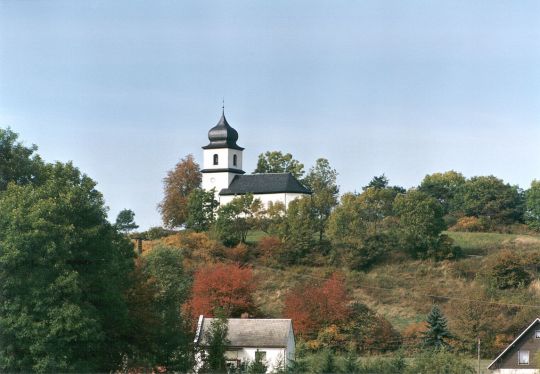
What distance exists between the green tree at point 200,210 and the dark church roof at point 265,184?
134 inches

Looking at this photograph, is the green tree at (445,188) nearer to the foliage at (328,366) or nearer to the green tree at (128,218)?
→ the green tree at (128,218)

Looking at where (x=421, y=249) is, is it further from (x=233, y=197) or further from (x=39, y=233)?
(x=39, y=233)

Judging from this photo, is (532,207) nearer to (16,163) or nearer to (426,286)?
(426,286)

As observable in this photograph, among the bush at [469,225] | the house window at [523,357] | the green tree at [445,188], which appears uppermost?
the green tree at [445,188]

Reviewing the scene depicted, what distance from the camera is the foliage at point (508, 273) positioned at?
191ft

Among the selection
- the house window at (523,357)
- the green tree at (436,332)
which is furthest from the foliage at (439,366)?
the green tree at (436,332)

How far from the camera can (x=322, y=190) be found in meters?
76.3

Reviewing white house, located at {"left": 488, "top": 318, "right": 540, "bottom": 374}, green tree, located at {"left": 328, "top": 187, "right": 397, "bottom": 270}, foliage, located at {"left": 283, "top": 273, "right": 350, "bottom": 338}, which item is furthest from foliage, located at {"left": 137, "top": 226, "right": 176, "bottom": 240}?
white house, located at {"left": 488, "top": 318, "right": 540, "bottom": 374}

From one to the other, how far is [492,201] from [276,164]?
16188 millimetres

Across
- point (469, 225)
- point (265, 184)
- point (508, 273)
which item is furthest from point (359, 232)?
point (469, 225)

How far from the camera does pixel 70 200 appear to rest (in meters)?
31.0

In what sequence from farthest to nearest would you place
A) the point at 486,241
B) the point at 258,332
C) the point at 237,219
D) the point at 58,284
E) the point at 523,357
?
1. the point at 486,241
2. the point at 237,219
3. the point at 258,332
4. the point at 523,357
5. the point at 58,284

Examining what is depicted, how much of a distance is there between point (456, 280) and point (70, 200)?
34294mm

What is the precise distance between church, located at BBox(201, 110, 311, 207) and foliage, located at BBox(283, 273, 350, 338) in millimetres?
23314
